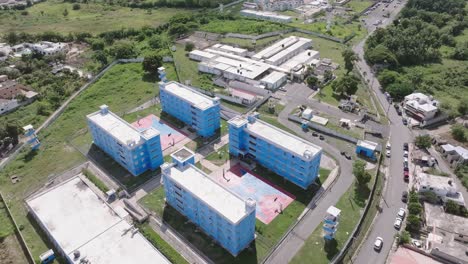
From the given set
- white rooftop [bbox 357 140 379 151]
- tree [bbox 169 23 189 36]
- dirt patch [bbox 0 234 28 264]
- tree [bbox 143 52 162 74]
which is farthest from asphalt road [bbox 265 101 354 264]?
tree [bbox 169 23 189 36]

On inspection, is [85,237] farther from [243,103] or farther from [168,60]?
[168,60]

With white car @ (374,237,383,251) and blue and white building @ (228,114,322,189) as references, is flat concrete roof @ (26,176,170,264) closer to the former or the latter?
blue and white building @ (228,114,322,189)

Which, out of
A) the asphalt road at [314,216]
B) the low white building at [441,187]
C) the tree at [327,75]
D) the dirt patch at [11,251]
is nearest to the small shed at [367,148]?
the asphalt road at [314,216]

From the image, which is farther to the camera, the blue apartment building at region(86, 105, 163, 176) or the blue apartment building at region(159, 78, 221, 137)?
the blue apartment building at region(159, 78, 221, 137)

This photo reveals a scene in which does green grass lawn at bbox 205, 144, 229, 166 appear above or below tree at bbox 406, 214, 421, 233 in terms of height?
below

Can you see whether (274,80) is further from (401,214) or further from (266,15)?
(266,15)

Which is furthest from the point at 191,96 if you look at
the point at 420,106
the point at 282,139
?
the point at 420,106
